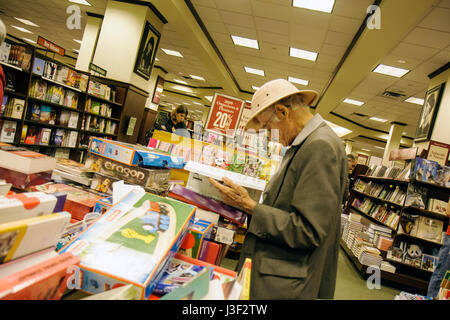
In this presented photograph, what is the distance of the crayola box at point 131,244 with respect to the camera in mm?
638

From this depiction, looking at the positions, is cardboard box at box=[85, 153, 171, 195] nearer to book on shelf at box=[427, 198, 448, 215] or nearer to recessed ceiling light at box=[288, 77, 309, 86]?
book on shelf at box=[427, 198, 448, 215]

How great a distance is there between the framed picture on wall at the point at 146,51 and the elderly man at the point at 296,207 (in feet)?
18.3

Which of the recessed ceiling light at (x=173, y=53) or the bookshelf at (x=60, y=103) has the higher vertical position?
the recessed ceiling light at (x=173, y=53)

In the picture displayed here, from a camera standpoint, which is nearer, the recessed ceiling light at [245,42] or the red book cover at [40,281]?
the red book cover at [40,281]

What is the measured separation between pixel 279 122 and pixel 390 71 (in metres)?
6.33

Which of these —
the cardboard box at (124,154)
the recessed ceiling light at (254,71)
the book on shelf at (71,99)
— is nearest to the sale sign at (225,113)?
the cardboard box at (124,154)

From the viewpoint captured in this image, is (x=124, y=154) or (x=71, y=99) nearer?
(x=124, y=154)

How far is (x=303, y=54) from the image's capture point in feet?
22.0

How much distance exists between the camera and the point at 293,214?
0.94 m

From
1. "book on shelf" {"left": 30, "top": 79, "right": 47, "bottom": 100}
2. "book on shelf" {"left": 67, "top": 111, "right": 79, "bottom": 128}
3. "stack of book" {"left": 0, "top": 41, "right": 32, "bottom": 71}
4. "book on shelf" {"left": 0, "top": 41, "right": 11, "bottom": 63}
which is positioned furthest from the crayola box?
"book on shelf" {"left": 67, "top": 111, "right": 79, "bottom": 128}

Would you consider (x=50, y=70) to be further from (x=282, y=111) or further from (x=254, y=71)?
(x=254, y=71)

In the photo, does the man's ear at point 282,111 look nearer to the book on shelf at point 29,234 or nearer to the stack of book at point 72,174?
the book on shelf at point 29,234

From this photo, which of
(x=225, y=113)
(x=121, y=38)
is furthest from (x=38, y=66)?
(x=225, y=113)
